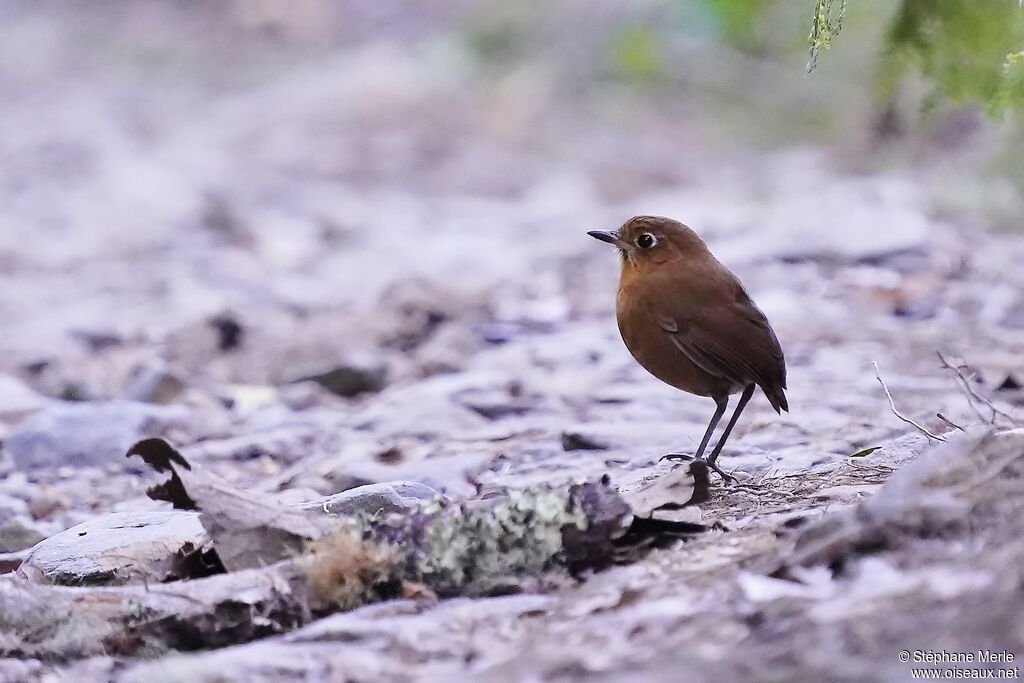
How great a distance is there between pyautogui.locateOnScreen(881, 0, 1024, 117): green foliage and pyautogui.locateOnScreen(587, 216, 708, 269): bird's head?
34.9 inches

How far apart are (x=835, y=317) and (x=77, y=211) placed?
673 centimetres

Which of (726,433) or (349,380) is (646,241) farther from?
(349,380)

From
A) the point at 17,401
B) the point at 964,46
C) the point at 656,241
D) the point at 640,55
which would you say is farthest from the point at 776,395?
the point at 640,55

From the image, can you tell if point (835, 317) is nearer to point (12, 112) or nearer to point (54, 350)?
point (54, 350)

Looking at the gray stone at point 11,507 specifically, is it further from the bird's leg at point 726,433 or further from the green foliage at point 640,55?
the green foliage at point 640,55

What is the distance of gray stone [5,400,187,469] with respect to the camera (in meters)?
5.56

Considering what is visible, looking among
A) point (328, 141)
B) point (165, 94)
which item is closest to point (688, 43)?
point (328, 141)

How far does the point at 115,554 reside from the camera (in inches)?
140

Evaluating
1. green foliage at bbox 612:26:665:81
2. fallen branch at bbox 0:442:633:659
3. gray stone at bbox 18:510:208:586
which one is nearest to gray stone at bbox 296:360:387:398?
gray stone at bbox 18:510:208:586

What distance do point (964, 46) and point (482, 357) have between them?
3152 mm

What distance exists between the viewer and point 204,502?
3316mm

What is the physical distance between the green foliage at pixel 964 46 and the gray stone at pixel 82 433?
3300 millimetres

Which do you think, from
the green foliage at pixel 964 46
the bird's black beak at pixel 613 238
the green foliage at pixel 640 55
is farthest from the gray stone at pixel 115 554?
the green foliage at pixel 640 55

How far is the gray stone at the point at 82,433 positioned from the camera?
556 centimetres
